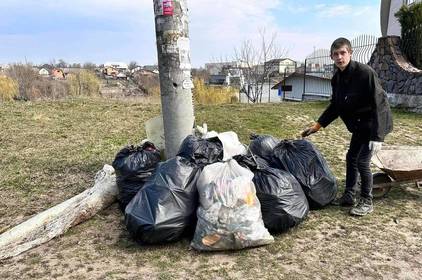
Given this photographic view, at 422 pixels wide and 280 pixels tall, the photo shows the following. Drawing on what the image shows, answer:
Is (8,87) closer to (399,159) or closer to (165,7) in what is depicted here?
(165,7)

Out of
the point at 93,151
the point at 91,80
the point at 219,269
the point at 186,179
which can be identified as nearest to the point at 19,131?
the point at 93,151

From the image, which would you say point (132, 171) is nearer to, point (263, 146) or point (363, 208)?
point (263, 146)

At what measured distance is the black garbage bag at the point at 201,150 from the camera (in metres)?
3.23

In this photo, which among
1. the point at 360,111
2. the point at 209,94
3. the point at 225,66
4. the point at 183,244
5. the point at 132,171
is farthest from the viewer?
the point at 225,66

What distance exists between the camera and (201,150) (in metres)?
3.27

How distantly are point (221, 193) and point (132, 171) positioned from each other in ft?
3.49

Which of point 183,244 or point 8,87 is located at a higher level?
point 8,87

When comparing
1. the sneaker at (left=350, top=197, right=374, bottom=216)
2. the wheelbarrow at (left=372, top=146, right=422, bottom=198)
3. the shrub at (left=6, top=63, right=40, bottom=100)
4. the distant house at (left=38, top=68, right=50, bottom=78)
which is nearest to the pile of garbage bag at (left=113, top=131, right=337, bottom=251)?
the sneaker at (left=350, top=197, right=374, bottom=216)

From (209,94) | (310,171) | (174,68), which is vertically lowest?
(209,94)

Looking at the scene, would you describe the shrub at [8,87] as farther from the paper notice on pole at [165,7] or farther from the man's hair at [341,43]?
the man's hair at [341,43]

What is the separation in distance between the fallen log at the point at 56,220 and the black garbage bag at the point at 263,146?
1.43 meters

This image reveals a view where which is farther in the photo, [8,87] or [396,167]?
[8,87]

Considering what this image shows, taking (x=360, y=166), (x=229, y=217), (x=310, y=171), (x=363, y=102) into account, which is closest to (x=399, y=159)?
(x=360, y=166)

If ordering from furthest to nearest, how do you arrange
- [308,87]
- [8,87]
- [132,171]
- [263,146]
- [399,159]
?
[8,87], [308,87], [399,159], [263,146], [132,171]
